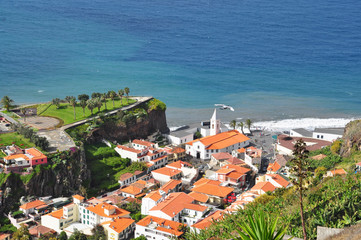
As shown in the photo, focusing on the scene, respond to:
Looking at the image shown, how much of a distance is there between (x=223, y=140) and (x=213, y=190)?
17.5m

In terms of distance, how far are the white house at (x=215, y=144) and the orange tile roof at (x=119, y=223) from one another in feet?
69.4

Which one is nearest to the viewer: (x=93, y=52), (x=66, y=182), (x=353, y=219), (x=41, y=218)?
(x=353, y=219)

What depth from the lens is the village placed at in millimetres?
40094

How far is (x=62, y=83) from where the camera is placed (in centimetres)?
9644

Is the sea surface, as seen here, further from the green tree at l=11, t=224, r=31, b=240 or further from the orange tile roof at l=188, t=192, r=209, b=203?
the green tree at l=11, t=224, r=31, b=240

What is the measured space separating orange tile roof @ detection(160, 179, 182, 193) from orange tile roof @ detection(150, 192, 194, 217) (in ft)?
6.68

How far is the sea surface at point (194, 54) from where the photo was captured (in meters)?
90.7

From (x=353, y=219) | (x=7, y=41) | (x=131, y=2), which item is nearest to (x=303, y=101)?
(x=353, y=219)

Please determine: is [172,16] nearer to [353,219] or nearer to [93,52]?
[93,52]

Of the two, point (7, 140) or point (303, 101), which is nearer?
point (7, 140)

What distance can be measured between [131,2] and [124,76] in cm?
9008

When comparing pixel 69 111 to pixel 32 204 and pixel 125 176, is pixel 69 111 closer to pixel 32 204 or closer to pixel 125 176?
pixel 125 176

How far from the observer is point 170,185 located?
48281 mm

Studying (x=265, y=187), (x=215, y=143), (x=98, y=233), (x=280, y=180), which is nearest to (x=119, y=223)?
(x=98, y=233)
